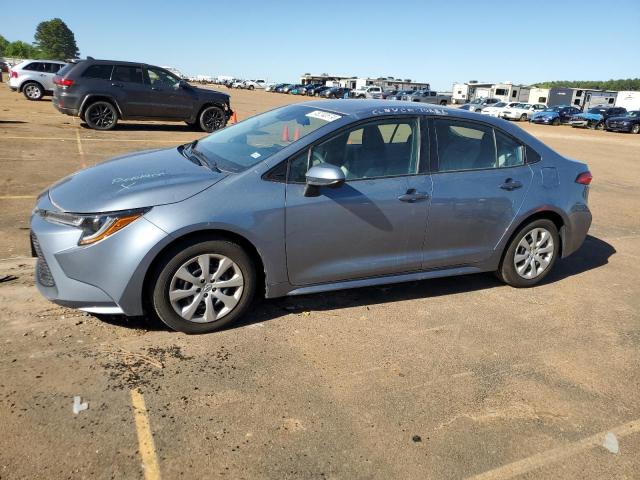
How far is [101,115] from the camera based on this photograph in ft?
45.6

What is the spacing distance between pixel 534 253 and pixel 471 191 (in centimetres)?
106

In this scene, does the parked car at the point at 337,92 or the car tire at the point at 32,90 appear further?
the parked car at the point at 337,92

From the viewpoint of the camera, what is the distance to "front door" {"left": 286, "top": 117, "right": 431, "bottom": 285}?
12.3ft

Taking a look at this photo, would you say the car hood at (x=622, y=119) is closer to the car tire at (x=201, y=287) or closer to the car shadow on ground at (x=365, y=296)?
the car shadow on ground at (x=365, y=296)

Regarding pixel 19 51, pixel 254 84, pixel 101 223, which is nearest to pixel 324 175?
pixel 101 223

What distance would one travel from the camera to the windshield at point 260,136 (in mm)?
3902

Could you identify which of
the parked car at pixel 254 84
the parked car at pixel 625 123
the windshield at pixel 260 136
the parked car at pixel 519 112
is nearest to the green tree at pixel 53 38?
the parked car at pixel 254 84

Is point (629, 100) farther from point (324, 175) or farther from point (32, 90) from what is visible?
point (324, 175)

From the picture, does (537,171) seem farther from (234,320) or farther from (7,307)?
(7,307)

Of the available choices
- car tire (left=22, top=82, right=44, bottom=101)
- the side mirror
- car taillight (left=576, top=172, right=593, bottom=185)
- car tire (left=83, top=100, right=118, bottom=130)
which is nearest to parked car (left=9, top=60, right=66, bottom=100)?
car tire (left=22, top=82, right=44, bottom=101)

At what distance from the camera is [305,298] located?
14.5 ft

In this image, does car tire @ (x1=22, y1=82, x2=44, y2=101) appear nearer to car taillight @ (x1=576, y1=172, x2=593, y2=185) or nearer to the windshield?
the windshield

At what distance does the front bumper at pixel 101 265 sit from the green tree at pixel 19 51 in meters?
153

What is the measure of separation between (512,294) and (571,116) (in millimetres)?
39420
